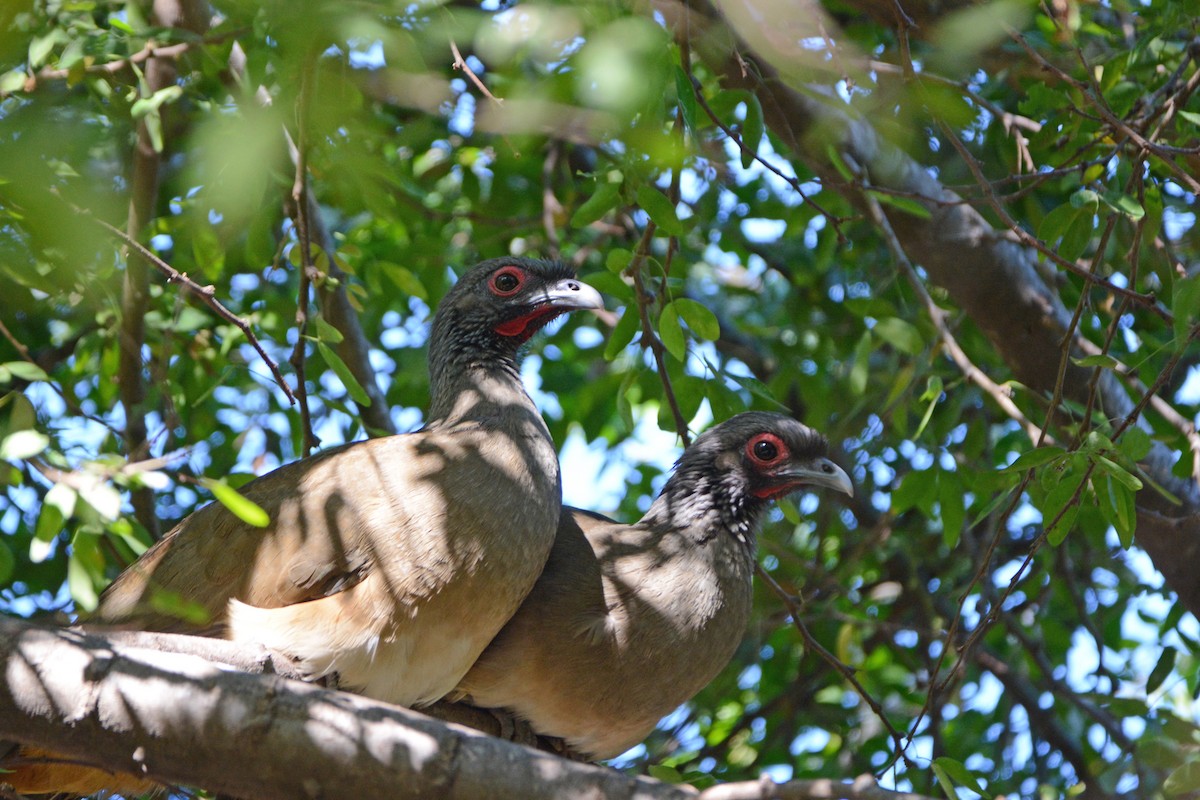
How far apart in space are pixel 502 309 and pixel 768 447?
1145mm

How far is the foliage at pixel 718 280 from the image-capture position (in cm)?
253

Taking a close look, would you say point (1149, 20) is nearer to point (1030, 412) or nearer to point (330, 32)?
point (1030, 412)

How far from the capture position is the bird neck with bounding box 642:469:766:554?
173 inches

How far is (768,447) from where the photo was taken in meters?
4.62

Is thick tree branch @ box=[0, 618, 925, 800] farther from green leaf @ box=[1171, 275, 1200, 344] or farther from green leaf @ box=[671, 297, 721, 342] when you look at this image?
green leaf @ box=[1171, 275, 1200, 344]

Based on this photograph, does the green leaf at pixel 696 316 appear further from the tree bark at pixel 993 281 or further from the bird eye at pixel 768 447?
the tree bark at pixel 993 281

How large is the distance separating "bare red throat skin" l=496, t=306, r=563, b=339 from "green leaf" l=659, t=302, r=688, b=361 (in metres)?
0.75

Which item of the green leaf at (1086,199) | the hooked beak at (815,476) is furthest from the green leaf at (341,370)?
the green leaf at (1086,199)

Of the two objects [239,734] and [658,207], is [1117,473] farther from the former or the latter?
[239,734]

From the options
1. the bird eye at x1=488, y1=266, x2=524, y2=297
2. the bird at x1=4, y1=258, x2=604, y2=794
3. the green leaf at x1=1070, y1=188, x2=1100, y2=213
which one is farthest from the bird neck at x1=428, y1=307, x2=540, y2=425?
the green leaf at x1=1070, y1=188, x2=1100, y2=213

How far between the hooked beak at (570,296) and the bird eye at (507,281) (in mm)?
106

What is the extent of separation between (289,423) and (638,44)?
4608 millimetres

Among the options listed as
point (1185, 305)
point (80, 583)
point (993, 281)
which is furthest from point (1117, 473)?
point (80, 583)

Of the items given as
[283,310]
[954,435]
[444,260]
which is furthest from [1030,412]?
[283,310]
